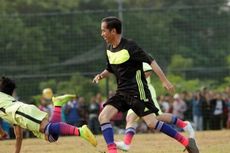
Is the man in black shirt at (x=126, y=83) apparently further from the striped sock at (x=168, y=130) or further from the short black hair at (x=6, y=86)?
the short black hair at (x=6, y=86)

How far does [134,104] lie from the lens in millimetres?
10836

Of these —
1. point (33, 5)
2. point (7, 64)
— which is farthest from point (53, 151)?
point (33, 5)

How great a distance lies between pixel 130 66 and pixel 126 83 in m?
0.24

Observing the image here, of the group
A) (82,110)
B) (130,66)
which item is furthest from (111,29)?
(82,110)

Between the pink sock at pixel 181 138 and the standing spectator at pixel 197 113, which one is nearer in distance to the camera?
the pink sock at pixel 181 138

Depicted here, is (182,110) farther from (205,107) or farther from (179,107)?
(205,107)

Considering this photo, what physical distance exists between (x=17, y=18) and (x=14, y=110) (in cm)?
1547

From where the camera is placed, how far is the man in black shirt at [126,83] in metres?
10.8

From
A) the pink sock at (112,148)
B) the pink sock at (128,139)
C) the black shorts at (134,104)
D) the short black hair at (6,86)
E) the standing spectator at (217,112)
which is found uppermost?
the short black hair at (6,86)

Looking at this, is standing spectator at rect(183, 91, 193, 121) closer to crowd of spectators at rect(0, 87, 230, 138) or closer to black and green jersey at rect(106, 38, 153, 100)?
crowd of spectators at rect(0, 87, 230, 138)

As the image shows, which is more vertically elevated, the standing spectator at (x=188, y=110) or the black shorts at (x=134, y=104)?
the black shorts at (x=134, y=104)

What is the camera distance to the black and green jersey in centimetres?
1083

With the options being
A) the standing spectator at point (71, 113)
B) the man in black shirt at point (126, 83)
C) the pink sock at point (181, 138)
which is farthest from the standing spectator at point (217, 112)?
the man in black shirt at point (126, 83)

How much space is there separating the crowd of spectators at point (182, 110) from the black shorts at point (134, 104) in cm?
1365
